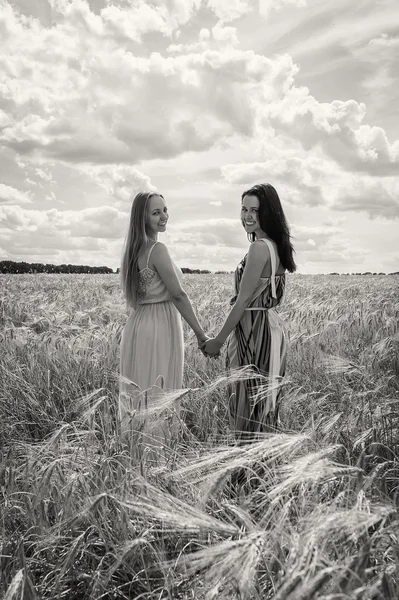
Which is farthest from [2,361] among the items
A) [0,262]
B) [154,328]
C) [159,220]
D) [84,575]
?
[0,262]

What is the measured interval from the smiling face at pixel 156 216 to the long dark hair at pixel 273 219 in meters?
0.66

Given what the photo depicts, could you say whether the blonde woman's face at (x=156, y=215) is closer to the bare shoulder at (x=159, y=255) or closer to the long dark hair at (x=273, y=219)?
the bare shoulder at (x=159, y=255)

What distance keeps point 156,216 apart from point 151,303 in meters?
0.59

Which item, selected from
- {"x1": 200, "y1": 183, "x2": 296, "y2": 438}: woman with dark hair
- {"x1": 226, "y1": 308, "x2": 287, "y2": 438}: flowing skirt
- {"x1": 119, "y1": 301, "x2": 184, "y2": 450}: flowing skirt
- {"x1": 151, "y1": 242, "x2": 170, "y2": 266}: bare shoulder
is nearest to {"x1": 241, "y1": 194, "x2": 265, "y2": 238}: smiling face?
{"x1": 200, "y1": 183, "x2": 296, "y2": 438}: woman with dark hair

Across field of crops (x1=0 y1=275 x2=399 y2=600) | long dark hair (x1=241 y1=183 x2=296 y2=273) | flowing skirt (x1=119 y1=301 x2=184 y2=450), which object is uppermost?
long dark hair (x1=241 y1=183 x2=296 y2=273)

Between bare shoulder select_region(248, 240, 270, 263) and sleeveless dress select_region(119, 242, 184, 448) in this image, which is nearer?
bare shoulder select_region(248, 240, 270, 263)

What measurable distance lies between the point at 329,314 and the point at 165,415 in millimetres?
4661

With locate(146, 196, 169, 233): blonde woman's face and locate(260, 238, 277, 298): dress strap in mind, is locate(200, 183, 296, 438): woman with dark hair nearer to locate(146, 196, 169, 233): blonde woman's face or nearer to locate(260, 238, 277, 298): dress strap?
locate(260, 238, 277, 298): dress strap

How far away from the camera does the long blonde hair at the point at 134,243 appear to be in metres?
3.38

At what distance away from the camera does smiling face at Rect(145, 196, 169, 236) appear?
3410 millimetres

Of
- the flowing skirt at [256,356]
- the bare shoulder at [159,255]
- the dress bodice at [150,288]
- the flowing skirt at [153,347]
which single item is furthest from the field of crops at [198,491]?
the bare shoulder at [159,255]

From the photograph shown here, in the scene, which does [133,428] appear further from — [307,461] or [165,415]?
[307,461]

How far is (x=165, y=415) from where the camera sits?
2.59 metres

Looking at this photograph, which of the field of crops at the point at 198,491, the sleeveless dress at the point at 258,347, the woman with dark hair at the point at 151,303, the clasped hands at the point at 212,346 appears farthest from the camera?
the woman with dark hair at the point at 151,303
